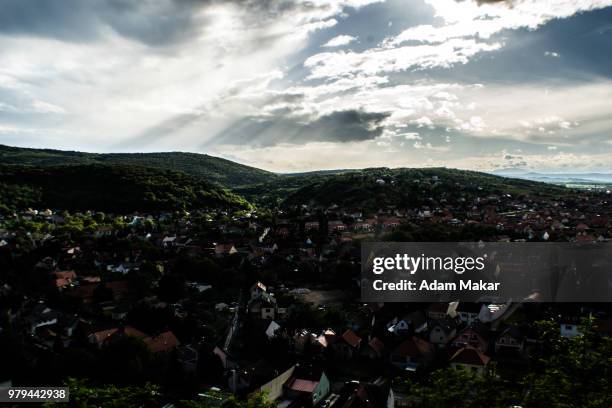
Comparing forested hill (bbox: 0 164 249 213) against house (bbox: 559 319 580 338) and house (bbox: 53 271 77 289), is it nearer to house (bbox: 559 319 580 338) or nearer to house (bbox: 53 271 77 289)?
house (bbox: 53 271 77 289)

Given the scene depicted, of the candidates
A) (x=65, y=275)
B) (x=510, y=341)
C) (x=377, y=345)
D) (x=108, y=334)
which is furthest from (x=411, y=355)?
(x=65, y=275)

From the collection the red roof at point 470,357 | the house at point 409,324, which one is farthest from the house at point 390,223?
the red roof at point 470,357

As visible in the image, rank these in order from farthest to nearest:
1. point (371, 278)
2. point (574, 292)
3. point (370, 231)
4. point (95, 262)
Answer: point (370, 231)
point (95, 262)
point (371, 278)
point (574, 292)

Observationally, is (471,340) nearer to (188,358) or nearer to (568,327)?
(568,327)

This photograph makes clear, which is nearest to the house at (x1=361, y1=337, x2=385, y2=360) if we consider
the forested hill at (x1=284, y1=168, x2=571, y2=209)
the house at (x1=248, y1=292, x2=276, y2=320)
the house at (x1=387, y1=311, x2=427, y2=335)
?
the house at (x1=387, y1=311, x2=427, y2=335)

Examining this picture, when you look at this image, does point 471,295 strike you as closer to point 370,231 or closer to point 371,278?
point 371,278

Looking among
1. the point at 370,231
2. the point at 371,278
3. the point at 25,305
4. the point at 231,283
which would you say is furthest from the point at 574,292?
the point at 25,305
